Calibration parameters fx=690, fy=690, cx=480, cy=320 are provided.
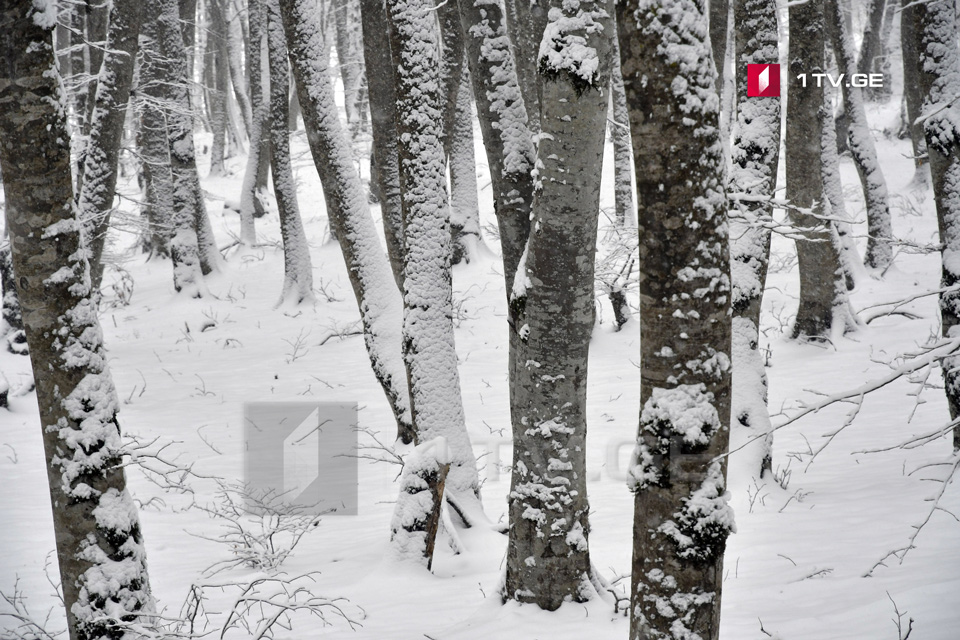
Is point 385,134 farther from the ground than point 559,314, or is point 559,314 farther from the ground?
point 385,134

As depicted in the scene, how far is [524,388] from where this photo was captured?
12.6ft

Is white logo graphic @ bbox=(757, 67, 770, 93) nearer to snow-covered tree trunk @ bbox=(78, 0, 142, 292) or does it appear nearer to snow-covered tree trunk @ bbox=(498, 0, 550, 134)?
snow-covered tree trunk @ bbox=(498, 0, 550, 134)

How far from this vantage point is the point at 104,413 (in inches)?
129

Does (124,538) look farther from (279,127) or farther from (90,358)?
(279,127)

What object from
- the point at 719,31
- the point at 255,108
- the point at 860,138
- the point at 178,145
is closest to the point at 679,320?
the point at 719,31

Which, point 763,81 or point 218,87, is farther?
point 218,87

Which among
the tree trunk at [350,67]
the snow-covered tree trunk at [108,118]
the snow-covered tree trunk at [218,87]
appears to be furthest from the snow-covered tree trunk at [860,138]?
the snow-covered tree trunk at [218,87]

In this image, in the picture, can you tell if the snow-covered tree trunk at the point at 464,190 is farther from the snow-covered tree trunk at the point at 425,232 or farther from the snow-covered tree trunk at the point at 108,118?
the snow-covered tree trunk at the point at 425,232

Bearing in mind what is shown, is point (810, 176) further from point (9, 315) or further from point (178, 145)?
point (9, 315)

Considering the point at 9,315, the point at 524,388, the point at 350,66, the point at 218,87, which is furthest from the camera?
the point at 218,87

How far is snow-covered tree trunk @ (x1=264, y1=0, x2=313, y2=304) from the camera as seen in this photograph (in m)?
12.0

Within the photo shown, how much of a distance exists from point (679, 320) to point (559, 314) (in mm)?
1301

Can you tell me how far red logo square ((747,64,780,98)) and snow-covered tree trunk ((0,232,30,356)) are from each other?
9547 millimetres

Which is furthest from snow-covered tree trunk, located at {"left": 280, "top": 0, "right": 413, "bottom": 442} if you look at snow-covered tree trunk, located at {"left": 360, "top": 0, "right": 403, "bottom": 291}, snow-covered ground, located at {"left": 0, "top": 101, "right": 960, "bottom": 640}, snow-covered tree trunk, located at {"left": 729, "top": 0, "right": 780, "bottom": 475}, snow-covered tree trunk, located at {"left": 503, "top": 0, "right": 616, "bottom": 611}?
snow-covered tree trunk, located at {"left": 729, "top": 0, "right": 780, "bottom": 475}
